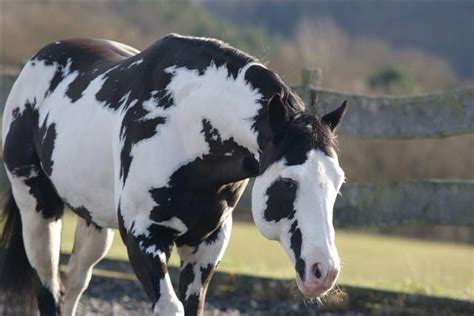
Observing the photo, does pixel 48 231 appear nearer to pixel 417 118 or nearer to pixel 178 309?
pixel 178 309

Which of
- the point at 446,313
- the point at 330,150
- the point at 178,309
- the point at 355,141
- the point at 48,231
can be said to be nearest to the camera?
the point at 330,150

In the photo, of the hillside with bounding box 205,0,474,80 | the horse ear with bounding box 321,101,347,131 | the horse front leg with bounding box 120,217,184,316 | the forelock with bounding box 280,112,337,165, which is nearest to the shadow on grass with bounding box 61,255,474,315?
the horse front leg with bounding box 120,217,184,316

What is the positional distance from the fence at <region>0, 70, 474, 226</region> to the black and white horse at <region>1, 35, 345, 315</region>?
1855 millimetres

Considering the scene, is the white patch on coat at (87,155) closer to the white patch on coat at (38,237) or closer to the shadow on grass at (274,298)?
the white patch on coat at (38,237)

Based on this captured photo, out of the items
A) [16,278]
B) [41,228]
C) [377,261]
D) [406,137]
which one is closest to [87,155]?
[41,228]

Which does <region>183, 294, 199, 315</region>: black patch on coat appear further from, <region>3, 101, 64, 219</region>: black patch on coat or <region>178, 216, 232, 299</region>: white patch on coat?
<region>3, 101, 64, 219</region>: black patch on coat

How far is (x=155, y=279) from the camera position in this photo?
4504 mm

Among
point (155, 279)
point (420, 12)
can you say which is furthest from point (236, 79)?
point (420, 12)

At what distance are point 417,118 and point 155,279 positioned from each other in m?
3.05

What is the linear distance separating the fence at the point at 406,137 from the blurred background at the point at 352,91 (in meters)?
0.15

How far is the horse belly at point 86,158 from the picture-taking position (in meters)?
5.02

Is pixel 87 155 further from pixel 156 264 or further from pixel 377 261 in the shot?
pixel 377 261

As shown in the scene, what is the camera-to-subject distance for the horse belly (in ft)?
16.5

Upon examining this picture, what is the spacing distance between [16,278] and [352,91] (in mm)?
14146
